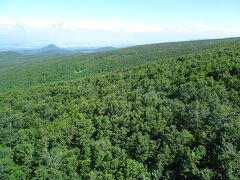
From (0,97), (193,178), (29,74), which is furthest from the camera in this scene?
(29,74)

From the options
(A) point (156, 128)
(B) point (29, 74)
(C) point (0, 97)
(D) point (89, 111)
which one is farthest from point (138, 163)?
(B) point (29, 74)

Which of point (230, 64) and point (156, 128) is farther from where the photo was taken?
point (230, 64)

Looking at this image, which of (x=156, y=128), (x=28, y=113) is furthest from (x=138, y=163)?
(x=28, y=113)

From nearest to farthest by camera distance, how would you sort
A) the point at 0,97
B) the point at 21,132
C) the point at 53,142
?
the point at 53,142 → the point at 21,132 → the point at 0,97

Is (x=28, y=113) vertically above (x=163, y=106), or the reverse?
(x=163, y=106)

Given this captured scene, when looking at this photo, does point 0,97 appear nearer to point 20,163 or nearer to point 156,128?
point 20,163

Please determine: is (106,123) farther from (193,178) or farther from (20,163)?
(193,178)
